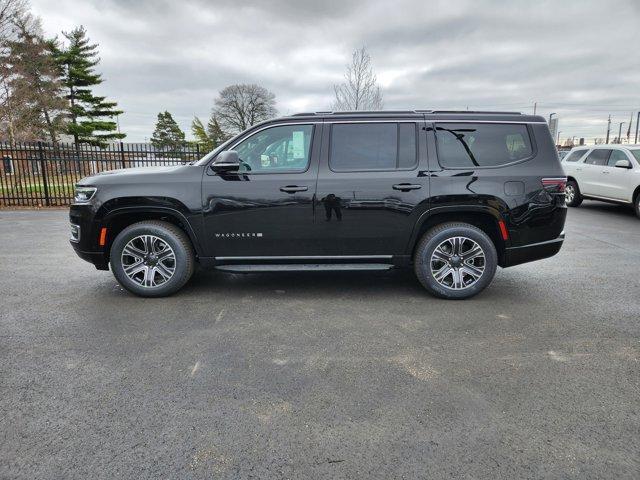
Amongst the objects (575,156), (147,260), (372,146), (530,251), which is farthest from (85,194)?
(575,156)

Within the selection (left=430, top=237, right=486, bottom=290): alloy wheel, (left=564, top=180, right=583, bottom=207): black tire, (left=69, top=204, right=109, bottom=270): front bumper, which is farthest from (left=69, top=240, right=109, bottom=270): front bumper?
(left=564, top=180, right=583, bottom=207): black tire

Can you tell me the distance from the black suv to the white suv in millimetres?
6570

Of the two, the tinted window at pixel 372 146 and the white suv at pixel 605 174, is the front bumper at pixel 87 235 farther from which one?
the white suv at pixel 605 174

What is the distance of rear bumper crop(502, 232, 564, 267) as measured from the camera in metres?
4.73

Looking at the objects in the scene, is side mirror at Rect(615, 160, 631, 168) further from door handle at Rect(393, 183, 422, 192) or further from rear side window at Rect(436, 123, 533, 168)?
door handle at Rect(393, 183, 422, 192)

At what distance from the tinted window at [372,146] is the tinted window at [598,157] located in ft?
32.8

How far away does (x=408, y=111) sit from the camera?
482 cm

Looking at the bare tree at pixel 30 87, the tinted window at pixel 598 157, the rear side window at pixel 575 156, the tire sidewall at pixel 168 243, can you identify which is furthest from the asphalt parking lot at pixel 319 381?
the bare tree at pixel 30 87

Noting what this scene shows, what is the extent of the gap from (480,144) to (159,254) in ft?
12.3

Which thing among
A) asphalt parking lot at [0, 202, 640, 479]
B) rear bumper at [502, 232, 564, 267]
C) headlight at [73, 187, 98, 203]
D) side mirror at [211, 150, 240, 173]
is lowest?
asphalt parking lot at [0, 202, 640, 479]

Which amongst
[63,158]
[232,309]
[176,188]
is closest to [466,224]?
[232,309]

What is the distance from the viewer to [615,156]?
1157 centimetres

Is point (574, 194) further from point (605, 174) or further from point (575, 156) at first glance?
point (605, 174)

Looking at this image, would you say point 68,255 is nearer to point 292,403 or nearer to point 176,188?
point 176,188
